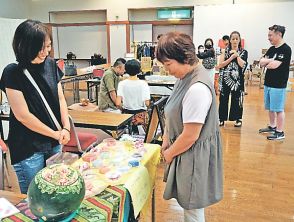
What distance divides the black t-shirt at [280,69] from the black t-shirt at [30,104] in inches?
118

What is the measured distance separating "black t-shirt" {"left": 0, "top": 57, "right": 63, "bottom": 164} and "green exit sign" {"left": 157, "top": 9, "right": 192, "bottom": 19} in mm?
8987

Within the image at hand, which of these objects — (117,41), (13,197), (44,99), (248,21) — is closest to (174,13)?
(117,41)

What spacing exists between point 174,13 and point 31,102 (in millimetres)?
9233

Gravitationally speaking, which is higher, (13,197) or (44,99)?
(44,99)

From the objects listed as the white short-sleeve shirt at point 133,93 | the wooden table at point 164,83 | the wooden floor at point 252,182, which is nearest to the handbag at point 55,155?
the wooden floor at point 252,182

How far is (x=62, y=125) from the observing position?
1.71 metres

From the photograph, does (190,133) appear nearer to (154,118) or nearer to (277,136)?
(154,118)

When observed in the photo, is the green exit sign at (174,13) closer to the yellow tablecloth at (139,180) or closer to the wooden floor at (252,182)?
the wooden floor at (252,182)

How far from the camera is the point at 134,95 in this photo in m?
3.33

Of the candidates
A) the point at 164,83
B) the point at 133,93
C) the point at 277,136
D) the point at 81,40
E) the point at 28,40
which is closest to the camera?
the point at 28,40

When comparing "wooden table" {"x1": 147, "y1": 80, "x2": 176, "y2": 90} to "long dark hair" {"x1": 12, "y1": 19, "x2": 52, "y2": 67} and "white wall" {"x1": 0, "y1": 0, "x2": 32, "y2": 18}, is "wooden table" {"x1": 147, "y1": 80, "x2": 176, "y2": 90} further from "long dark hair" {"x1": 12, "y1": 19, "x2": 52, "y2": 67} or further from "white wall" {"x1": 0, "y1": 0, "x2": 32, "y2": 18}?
"white wall" {"x1": 0, "y1": 0, "x2": 32, "y2": 18}

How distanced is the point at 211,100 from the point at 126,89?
2015 millimetres

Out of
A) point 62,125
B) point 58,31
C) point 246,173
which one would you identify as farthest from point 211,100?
point 58,31

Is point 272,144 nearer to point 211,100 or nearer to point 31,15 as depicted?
point 211,100
